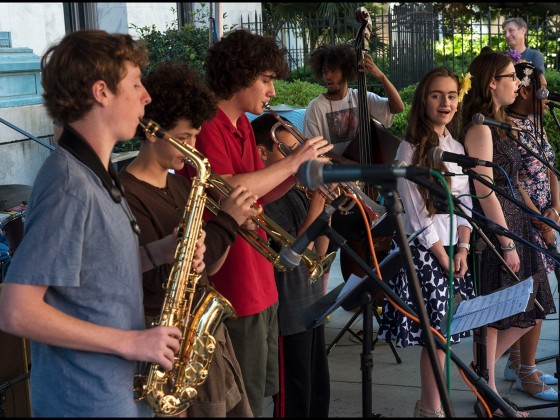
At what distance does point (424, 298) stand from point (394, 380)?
133 centimetres

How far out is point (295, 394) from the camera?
3906 mm

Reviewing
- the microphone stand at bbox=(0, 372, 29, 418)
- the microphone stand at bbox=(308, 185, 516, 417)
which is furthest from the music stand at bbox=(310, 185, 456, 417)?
the microphone stand at bbox=(0, 372, 29, 418)

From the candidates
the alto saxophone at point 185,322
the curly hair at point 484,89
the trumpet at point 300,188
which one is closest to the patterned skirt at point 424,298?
the trumpet at point 300,188

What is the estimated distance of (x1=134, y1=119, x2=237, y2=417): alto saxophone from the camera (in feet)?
8.33

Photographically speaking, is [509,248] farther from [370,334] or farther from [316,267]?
[370,334]

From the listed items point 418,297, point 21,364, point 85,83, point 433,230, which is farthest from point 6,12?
point 418,297

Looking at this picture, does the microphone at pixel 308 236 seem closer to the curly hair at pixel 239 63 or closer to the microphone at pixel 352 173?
the microphone at pixel 352 173

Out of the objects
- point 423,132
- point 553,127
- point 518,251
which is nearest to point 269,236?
point 423,132

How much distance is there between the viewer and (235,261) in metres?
3.28

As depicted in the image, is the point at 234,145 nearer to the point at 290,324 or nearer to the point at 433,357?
the point at 290,324

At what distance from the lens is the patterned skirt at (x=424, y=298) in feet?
13.2

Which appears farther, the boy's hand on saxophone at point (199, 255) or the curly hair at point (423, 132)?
the curly hair at point (423, 132)

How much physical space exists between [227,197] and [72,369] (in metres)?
0.99

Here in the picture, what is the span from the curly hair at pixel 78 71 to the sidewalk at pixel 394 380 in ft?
9.51
